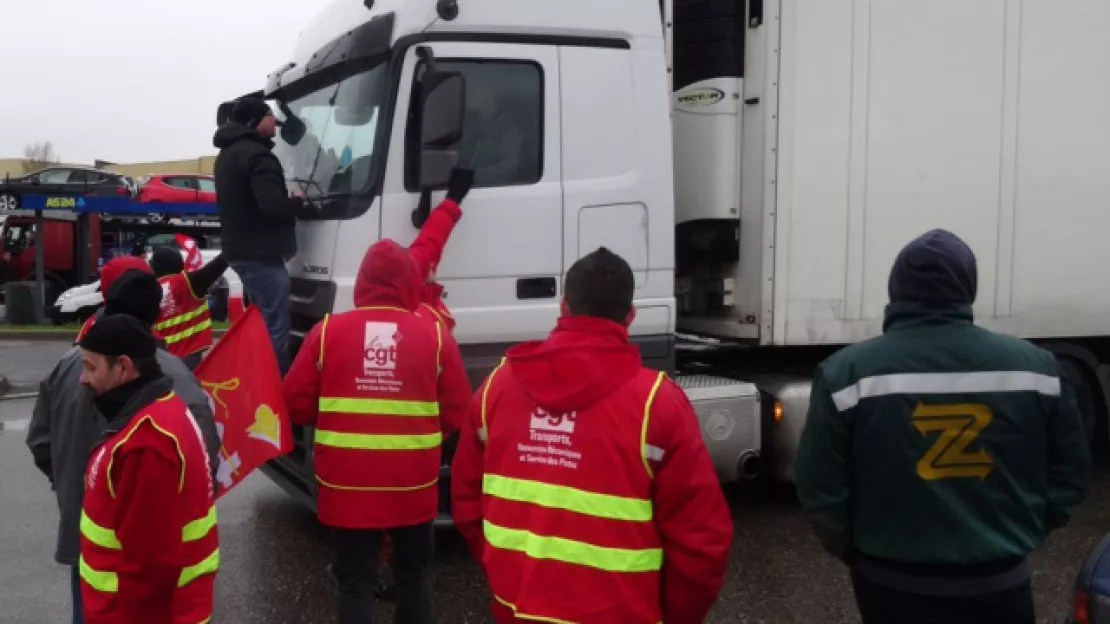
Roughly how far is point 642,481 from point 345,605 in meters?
1.79

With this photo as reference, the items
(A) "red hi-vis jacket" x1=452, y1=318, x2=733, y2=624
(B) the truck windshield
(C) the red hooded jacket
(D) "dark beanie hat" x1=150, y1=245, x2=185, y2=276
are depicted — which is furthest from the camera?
(D) "dark beanie hat" x1=150, y1=245, x2=185, y2=276

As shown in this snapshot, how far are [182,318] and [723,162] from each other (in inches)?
133

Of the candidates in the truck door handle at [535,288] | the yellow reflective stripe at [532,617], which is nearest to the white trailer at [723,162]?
the truck door handle at [535,288]

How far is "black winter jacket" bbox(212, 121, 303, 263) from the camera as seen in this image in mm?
5066

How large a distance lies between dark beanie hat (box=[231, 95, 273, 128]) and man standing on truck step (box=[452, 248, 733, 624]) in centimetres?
347

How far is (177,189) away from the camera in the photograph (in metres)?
22.5

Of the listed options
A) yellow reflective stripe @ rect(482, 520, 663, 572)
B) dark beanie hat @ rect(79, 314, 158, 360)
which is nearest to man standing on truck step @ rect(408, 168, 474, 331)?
dark beanie hat @ rect(79, 314, 158, 360)

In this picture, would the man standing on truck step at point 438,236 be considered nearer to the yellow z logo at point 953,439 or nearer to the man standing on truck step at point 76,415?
the man standing on truck step at point 76,415

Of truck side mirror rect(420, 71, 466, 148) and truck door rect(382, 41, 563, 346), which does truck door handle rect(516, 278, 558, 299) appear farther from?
truck side mirror rect(420, 71, 466, 148)

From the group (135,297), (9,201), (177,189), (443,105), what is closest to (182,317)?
(443,105)

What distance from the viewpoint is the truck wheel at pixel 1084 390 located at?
637 centimetres

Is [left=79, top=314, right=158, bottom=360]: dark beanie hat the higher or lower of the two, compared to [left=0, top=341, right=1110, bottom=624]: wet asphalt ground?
higher

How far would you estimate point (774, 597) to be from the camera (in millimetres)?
4855

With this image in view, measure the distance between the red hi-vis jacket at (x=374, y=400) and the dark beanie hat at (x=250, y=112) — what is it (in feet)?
6.77
